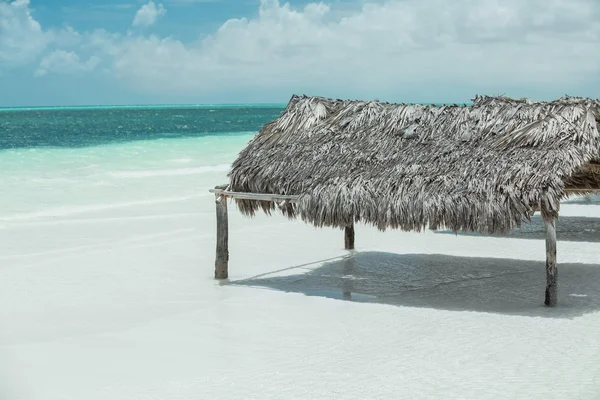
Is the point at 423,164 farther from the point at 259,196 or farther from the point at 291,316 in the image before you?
the point at 291,316

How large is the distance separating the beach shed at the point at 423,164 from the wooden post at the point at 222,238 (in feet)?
0.04

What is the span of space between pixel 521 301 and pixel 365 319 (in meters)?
1.36

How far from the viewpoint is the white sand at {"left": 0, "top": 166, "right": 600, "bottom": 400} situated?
15.2 feet

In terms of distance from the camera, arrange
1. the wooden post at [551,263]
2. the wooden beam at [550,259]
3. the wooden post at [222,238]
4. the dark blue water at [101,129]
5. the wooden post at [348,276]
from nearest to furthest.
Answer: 1. the wooden beam at [550,259]
2. the wooden post at [551,263]
3. the wooden post at [348,276]
4. the wooden post at [222,238]
5. the dark blue water at [101,129]

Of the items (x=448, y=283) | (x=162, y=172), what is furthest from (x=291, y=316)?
(x=162, y=172)

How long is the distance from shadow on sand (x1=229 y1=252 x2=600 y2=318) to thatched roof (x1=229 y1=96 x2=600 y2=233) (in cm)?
73

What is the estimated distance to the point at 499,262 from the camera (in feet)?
27.1

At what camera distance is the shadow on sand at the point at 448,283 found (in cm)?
644

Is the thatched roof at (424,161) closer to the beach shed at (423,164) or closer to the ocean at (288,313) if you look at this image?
the beach shed at (423,164)

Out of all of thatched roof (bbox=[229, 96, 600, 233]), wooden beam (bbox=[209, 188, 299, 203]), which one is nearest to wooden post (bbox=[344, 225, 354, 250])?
thatched roof (bbox=[229, 96, 600, 233])

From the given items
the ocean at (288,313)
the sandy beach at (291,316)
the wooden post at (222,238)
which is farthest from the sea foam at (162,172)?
the wooden post at (222,238)

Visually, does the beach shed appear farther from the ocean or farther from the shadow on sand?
the ocean

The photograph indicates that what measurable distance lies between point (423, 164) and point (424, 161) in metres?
0.04

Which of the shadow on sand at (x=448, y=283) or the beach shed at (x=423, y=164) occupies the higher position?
the beach shed at (x=423, y=164)
